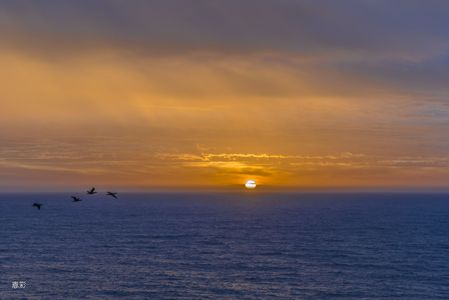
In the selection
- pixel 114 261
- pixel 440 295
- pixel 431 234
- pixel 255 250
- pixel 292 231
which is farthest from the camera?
pixel 292 231

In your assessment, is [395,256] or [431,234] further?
[431,234]

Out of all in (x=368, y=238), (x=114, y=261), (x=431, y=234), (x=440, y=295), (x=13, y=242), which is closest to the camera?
(x=440, y=295)

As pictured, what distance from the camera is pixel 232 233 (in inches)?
7254

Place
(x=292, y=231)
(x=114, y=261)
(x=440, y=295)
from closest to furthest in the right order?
1. (x=440, y=295)
2. (x=114, y=261)
3. (x=292, y=231)

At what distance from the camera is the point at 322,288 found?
322 feet

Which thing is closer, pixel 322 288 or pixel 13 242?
pixel 322 288

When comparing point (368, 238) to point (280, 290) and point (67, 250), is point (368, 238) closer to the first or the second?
point (280, 290)

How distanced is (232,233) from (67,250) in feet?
208

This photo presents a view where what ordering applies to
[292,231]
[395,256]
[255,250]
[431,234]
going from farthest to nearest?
[292,231], [431,234], [255,250], [395,256]

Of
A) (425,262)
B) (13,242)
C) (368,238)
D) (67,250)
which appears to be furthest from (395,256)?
(13,242)

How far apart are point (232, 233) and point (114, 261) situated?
6802 cm

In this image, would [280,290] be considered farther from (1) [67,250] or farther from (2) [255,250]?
(1) [67,250]

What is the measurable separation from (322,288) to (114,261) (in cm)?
4945

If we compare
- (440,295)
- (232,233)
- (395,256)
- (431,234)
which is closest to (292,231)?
(232,233)
